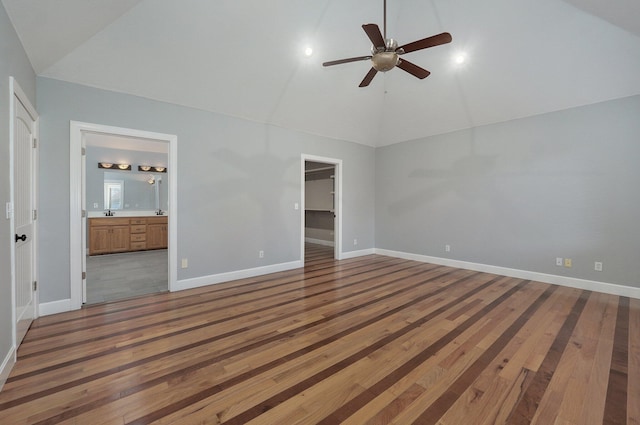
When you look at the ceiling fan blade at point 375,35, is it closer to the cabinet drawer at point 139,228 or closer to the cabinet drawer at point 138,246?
the cabinet drawer at point 139,228

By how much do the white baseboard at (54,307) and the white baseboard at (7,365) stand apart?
112cm

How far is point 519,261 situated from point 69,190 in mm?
6468

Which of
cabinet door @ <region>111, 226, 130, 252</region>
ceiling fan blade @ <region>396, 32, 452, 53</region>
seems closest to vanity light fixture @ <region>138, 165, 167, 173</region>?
cabinet door @ <region>111, 226, 130, 252</region>

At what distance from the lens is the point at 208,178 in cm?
412

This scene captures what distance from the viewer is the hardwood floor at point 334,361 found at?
64.0 inches

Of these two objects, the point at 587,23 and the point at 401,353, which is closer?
the point at 401,353

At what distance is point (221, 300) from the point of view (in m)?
3.50

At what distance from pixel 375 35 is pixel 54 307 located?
442cm

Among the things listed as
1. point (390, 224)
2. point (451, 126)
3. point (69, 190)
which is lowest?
point (390, 224)

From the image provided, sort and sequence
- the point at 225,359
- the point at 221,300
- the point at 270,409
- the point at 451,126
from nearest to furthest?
1. the point at 270,409
2. the point at 225,359
3. the point at 221,300
4. the point at 451,126

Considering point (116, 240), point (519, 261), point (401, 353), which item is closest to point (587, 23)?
point (519, 261)

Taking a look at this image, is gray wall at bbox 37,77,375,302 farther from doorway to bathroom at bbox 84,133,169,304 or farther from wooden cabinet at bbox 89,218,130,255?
wooden cabinet at bbox 89,218,130,255

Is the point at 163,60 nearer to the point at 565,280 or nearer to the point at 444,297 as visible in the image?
the point at 444,297

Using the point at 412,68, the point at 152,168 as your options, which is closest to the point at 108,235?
the point at 152,168
